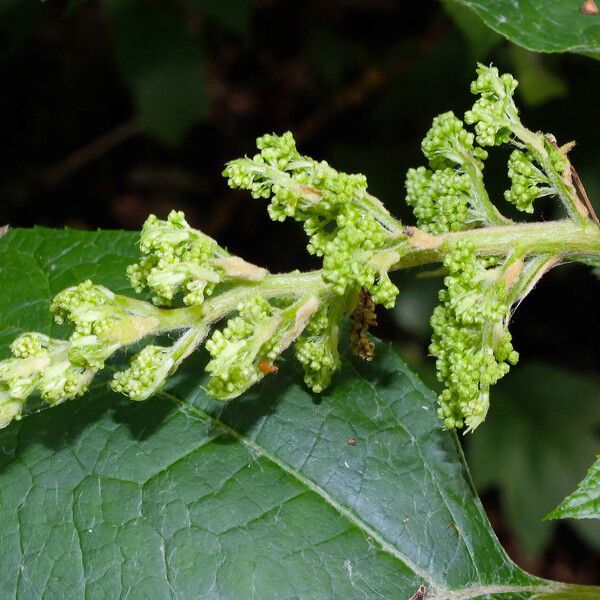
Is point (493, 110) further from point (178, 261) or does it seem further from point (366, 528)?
point (366, 528)

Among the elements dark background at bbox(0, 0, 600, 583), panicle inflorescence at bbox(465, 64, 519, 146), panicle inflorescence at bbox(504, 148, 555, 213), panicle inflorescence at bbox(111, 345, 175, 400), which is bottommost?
dark background at bbox(0, 0, 600, 583)

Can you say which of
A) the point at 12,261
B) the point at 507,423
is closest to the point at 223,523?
the point at 12,261

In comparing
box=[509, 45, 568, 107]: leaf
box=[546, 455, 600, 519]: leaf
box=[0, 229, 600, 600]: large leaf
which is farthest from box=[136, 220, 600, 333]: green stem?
box=[509, 45, 568, 107]: leaf

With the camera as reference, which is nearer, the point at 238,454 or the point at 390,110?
the point at 238,454

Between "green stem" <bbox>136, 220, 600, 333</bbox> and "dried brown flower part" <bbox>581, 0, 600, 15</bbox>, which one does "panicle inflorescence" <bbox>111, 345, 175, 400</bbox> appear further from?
"dried brown flower part" <bbox>581, 0, 600, 15</bbox>

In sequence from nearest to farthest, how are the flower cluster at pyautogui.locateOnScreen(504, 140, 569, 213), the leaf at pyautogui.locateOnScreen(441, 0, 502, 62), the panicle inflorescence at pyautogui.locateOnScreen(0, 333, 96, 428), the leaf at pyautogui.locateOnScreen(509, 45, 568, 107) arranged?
1. the panicle inflorescence at pyautogui.locateOnScreen(0, 333, 96, 428)
2. the flower cluster at pyautogui.locateOnScreen(504, 140, 569, 213)
3. the leaf at pyautogui.locateOnScreen(441, 0, 502, 62)
4. the leaf at pyautogui.locateOnScreen(509, 45, 568, 107)

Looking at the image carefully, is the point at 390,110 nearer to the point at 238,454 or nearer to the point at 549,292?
the point at 549,292
